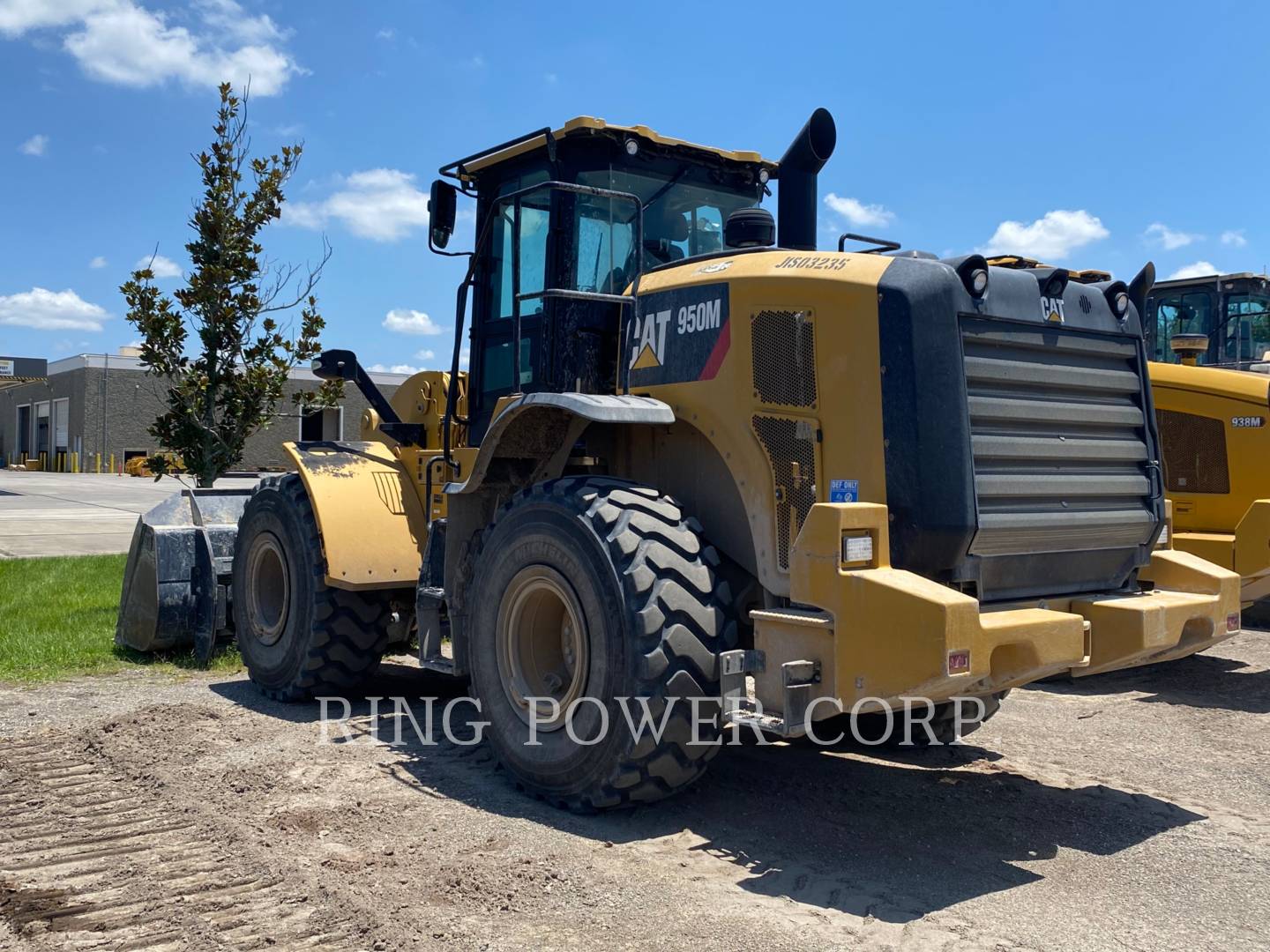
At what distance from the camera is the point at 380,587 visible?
6773mm

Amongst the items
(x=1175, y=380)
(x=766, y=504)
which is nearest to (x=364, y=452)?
(x=766, y=504)

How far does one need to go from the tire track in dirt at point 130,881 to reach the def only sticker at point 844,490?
7.63 feet

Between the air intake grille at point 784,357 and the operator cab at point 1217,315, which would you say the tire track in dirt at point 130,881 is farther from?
the operator cab at point 1217,315

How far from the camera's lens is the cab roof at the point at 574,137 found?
5922 millimetres

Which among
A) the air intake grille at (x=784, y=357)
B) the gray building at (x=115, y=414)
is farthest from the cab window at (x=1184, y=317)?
the gray building at (x=115, y=414)

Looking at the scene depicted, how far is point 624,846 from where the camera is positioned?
453 centimetres

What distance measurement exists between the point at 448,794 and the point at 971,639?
245 cm

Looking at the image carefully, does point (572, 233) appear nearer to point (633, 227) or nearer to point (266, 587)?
point (633, 227)

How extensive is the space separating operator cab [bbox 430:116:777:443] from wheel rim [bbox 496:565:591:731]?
1142mm

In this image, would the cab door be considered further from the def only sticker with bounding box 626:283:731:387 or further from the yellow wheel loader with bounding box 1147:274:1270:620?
the yellow wheel loader with bounding box 1147:274:1270:620

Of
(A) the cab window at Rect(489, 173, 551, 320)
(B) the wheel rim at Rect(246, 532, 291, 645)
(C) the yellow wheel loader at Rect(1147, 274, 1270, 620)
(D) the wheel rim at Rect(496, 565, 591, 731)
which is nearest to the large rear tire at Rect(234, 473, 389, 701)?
(B) the wheel rim at Rect(246, 532, 291, 645)

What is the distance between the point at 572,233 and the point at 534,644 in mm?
2080

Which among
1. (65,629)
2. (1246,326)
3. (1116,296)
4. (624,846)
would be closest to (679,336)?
(1116,296)

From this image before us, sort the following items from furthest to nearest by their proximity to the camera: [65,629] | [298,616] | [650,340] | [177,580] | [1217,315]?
[1217,315], [65,629], [177,580], [298,616], [650,340]
